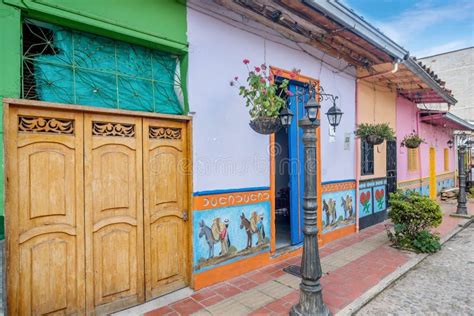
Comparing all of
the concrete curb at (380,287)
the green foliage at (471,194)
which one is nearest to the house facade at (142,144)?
the concrete curb at (380,287)

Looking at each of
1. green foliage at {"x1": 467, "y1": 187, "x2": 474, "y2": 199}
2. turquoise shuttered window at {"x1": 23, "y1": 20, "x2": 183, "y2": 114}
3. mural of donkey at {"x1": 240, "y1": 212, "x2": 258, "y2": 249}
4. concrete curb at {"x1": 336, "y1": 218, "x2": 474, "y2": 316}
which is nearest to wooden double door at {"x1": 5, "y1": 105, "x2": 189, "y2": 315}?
turquoise shuttered window at {"x1": 23, "y1": 20, "x2": 183, "y2": 114}

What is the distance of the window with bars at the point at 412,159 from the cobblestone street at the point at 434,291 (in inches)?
203

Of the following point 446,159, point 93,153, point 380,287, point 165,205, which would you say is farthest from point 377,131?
point 446,159

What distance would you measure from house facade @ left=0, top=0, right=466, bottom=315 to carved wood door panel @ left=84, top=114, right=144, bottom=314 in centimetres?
1

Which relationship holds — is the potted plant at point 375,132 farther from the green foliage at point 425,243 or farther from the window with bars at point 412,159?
the window with bars at point 412,159

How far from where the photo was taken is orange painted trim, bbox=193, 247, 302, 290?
3836 millimetres

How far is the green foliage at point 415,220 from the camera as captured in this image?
17.3 feet

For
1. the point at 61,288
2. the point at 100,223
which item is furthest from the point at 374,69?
the point at 61,288

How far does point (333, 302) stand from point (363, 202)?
165 inches

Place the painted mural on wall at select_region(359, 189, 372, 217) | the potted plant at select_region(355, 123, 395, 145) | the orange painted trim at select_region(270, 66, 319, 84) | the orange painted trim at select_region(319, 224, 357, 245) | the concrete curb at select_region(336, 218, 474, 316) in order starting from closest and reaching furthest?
the concrete curb at select_region(336, 218, 474, 316) < the orange painted trim at select_region(270, 66, 319, 84) < the orange painted trim at select_region(319, 224, 357, 245) < the potted plant at select_region(355, 123, 395, 145) < the painted mural on wall at select_region(359, 189, 372, 217)

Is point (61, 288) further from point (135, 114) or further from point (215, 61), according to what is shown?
point (215, 61)

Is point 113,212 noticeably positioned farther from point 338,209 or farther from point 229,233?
point 338,209

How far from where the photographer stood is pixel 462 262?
16.0 ft

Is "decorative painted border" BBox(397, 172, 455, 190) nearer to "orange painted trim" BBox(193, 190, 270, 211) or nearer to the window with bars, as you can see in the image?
the window with bars
